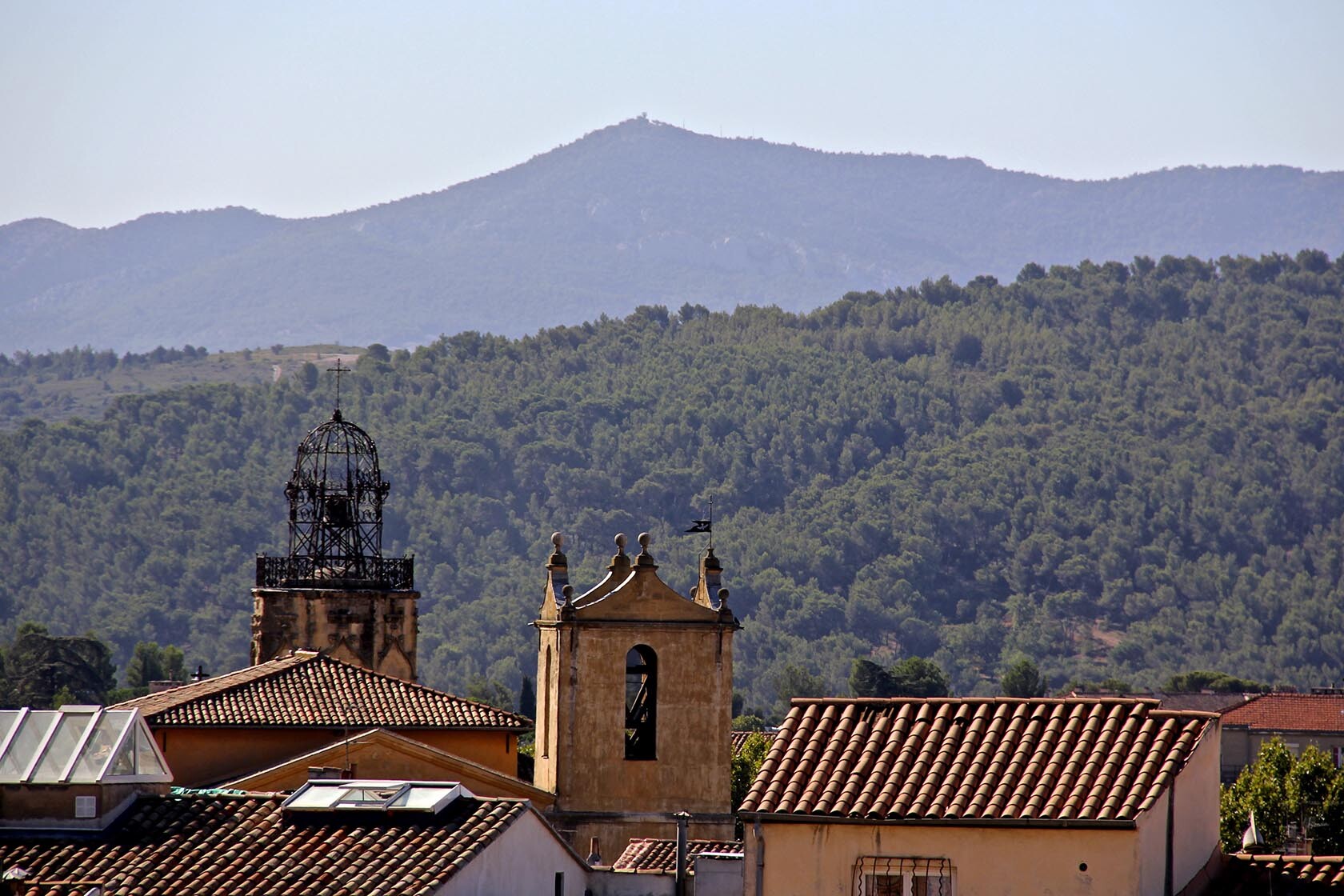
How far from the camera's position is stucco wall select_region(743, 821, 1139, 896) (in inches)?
882

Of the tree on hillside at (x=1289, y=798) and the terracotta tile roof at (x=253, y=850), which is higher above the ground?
the terracotta tile roof at (x=253, y=850)

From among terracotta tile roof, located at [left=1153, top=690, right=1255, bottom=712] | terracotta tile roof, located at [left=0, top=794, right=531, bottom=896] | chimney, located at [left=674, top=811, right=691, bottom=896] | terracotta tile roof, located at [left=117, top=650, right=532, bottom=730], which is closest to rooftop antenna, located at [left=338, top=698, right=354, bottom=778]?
terracotta tile roof, located at [left=117, top=650, right=532, bottom=730]

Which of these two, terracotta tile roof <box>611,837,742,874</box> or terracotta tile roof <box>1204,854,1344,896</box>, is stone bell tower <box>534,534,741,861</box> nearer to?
terracotta tile roof <box>611,837,742,874</box>

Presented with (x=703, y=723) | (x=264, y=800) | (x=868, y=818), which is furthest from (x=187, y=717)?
(x=868, y=818)

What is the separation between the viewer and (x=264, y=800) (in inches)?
1139

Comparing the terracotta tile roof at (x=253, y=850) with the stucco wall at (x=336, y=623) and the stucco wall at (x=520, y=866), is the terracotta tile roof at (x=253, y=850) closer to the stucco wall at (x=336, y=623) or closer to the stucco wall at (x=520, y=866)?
the stucco wall at (x=520, y=866)

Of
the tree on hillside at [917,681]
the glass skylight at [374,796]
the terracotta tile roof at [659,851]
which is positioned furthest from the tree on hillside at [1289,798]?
the tree on hillside at [917,681]

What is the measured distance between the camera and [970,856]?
2286 cm

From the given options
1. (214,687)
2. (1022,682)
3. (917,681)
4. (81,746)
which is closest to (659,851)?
(214,687)

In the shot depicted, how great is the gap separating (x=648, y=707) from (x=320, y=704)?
487 cm

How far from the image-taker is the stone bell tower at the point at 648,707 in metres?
38.3

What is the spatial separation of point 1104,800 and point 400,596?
30309mm

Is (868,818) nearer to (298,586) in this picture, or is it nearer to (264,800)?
(264,800)

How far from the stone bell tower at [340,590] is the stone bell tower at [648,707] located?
11.9 meters
